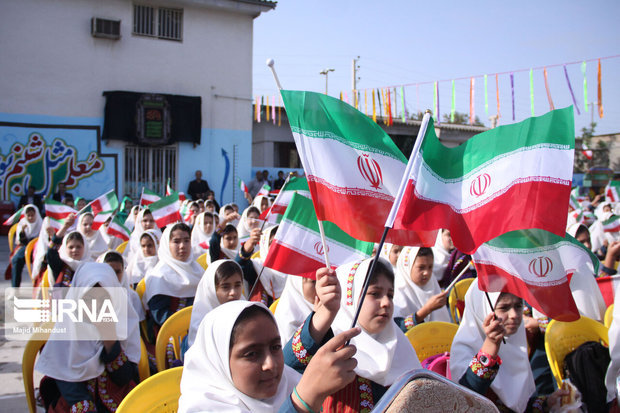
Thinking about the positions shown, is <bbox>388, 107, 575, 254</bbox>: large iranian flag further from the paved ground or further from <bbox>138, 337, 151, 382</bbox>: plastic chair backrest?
the paved ground

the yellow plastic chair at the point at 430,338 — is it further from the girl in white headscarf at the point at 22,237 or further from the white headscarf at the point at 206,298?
the girl in white headscarf at the point at 22,237

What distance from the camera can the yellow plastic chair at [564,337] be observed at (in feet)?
10.1

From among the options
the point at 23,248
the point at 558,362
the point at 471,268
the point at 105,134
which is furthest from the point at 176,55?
the point at 558,362

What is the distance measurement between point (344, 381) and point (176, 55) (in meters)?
16.5

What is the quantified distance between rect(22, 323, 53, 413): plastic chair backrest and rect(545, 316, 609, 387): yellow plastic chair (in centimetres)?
291

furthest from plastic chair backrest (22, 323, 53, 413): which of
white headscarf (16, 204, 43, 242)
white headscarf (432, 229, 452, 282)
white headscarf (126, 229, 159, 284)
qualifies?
white headscarf (16, 204, 43, 242)

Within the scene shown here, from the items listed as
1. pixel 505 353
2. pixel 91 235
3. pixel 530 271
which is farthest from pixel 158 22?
pixel 530 271

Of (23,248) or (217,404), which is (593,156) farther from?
(217,404)

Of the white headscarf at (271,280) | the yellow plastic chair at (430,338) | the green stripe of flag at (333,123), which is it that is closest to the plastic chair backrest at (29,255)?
the white headscarf at (271,280)

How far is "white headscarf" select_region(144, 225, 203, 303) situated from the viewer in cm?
427

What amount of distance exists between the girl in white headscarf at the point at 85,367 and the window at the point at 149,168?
1337 cm

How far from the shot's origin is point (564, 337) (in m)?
3.17

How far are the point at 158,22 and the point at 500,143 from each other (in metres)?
16.2

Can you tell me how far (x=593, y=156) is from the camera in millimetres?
28344
